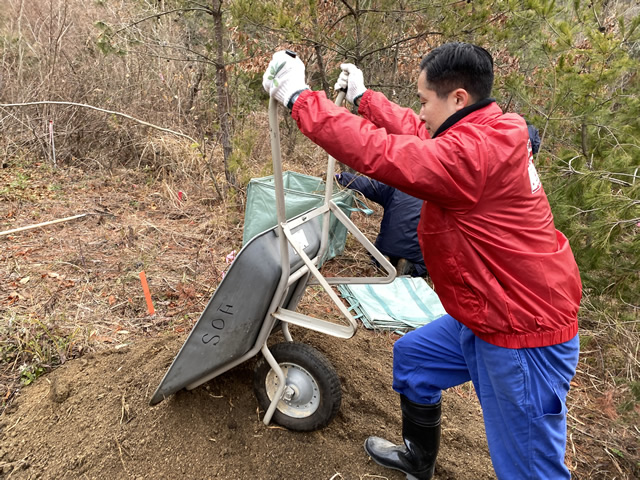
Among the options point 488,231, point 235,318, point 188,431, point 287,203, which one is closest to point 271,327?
point 235,318

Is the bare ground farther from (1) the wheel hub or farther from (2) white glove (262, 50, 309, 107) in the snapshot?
(2) white glove (262, 50, 309, 107)

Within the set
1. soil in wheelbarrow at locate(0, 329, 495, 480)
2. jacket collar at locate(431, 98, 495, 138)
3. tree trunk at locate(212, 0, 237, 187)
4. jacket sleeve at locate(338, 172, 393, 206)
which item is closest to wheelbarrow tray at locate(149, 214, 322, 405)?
soil in wheelbarrow at locate(0, 329, 495, 480)

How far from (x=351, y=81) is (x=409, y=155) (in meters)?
0.80

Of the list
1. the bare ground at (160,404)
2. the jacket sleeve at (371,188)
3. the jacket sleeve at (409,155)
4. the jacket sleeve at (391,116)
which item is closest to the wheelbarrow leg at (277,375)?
the bare ground at (160,404)

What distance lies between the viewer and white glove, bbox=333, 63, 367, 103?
1.82 m

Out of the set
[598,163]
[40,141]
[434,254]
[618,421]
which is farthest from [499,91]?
[40,141]

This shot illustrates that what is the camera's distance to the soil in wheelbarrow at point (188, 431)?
6.33ft

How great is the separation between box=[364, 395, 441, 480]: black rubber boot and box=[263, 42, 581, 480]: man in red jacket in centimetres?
39

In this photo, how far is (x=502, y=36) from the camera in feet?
13.1

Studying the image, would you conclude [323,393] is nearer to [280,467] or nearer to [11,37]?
[280,467]

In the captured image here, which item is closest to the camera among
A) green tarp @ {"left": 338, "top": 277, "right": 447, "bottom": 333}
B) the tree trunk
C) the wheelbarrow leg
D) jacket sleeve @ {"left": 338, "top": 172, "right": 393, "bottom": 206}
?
the wheelbarrow leg

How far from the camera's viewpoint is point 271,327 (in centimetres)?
194

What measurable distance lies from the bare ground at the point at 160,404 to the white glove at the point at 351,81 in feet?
4.59

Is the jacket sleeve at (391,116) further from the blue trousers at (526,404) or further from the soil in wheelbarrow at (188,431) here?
the soil in wheelbarrow at (188,431)
